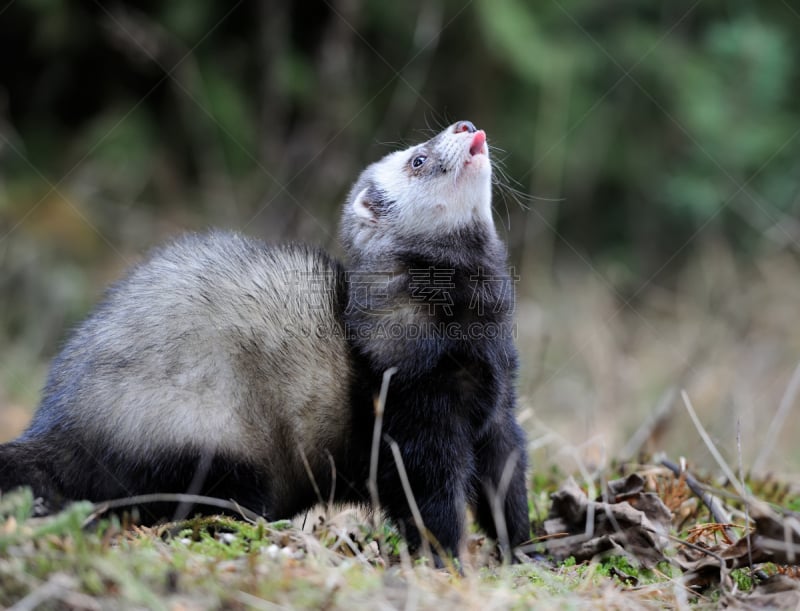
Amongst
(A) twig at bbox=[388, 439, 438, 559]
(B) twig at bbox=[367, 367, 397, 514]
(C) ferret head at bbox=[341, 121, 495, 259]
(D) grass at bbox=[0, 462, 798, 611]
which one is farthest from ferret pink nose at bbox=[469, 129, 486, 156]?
(D) grass at bbox=[0, 462, 798, 611]

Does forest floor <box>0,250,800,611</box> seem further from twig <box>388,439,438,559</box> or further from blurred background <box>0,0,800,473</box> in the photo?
blurred background <box>0,0,800,473</box>

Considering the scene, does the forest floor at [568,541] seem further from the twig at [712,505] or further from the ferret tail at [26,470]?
the ferret tail at [26,470]

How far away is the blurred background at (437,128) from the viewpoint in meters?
8.63

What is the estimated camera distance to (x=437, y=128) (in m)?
Result: 8.95

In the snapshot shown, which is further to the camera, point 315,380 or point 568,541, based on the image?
point 315,380

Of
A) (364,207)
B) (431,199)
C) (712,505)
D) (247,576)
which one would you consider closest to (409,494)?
(247,576)

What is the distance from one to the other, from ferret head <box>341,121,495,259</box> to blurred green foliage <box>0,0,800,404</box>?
3.84 meters

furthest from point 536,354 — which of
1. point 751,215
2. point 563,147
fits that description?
point 751,215

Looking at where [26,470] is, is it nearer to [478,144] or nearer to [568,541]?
[568,541]

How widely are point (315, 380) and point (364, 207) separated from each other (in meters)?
1.06

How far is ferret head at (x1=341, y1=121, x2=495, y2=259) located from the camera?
436 centimetres

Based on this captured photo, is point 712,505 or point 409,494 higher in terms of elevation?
point 409,494

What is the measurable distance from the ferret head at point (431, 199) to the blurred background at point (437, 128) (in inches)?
133

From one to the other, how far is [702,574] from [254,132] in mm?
7037
